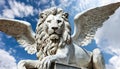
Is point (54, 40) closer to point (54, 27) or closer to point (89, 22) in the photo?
point (54, 27)

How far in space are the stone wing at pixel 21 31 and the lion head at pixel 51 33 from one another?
2.96 ft

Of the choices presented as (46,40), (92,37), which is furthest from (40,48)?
(92,37)

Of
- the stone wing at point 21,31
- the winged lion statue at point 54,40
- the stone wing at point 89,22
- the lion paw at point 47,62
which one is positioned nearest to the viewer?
the lion paw at point 47,62

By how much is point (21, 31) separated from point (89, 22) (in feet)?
6.24

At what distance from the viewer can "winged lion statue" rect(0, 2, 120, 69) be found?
30.1 ft

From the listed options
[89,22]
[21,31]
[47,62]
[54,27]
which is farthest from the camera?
[89,22]

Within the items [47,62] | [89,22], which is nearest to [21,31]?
[89,22]

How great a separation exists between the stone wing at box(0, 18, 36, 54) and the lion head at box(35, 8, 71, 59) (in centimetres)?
90

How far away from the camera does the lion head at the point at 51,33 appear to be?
9.34m

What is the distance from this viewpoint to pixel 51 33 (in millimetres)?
9352

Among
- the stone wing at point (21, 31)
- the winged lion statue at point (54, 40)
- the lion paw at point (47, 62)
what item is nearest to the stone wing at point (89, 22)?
the winged lion statue at point (54, 40)

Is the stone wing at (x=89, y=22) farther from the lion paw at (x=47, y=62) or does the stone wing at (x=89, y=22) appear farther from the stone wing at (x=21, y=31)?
the lion paw at (x=47, y=62)

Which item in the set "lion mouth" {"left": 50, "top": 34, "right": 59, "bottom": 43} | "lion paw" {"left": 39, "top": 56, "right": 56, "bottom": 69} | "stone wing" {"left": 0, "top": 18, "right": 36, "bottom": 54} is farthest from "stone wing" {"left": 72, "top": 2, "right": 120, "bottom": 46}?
"lion paw" {"left": 39, "top": 56, "right": 56, "bottom": 69}

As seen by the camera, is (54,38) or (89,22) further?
(89,22)
